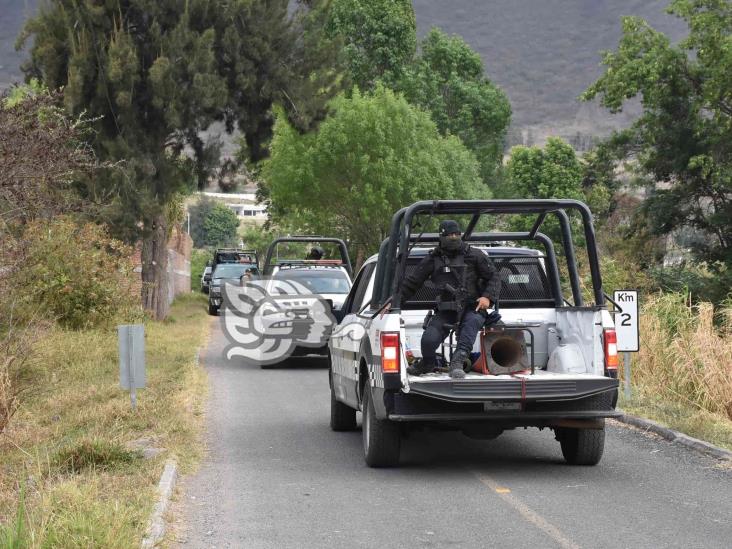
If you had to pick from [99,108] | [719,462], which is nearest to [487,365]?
[719,462]

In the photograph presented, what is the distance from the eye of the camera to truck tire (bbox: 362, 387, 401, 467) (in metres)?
10.0

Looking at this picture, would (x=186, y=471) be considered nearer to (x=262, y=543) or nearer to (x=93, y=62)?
(x=262, y=543)

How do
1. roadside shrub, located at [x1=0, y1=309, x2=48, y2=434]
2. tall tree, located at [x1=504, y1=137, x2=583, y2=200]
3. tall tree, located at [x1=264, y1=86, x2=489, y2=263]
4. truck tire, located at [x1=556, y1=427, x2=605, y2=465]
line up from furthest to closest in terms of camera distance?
tall tree, located at [x1=504, y1=137, x2=583, y2=200], tall tree, located at [x1=264, y1=86, x2=489, y2=263], roadside shrub, located at [x1=0, y1=309, x2=48, y2=434], truck tire, located at [x1=556, y1=427, x2=605, y2=465]

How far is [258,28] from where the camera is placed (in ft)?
98.5

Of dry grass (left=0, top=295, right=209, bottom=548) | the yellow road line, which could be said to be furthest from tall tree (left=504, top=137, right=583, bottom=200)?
the yellow road line

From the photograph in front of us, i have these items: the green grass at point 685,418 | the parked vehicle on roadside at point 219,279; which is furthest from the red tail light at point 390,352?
the parked vehicle on roadside at point 219,279

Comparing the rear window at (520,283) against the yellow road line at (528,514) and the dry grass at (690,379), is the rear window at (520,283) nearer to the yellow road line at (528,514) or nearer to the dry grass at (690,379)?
the yellow road line at (528,514)

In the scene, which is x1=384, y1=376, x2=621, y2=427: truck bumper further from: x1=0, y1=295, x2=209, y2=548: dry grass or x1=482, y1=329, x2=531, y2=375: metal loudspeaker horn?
x1=0, y1=295, x2=209, y2=548: dry grass

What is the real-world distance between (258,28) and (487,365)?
70.8 feet

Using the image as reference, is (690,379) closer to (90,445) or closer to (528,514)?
(528,514)

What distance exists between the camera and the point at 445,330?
998 centimetres

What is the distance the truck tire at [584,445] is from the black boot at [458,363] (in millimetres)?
1360

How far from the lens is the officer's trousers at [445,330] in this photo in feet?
32.3

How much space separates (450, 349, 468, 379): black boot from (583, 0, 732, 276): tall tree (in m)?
26.1
